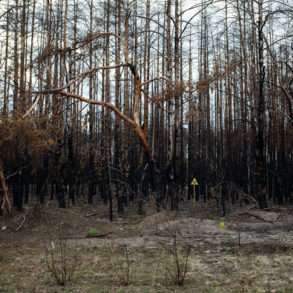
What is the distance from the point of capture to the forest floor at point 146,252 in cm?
497

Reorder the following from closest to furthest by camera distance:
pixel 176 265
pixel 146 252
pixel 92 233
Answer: pixel 176 265 < pixel 146 252 < pixel 92 233

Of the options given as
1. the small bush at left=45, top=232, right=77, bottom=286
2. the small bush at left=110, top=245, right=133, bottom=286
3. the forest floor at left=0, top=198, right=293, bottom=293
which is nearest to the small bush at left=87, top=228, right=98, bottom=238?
the forest floor at left=0, top=198, right=293, bottom=293

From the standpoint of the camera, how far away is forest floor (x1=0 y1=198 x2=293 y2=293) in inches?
196

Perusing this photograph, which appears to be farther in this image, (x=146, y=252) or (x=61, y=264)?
(x=146, y=252)

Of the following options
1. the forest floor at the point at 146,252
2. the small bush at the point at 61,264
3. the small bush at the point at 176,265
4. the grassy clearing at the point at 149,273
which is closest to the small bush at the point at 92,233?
the forest floor at the point at 146,252

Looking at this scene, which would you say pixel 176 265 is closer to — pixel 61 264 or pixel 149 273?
pixel 149 273

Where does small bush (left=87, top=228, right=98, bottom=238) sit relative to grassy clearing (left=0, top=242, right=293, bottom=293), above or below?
above

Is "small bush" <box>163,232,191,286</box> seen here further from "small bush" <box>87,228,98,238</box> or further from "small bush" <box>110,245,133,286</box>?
"small bush" <box>87,228,98,238</box>

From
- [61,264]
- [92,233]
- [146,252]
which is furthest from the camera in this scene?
[92,233]

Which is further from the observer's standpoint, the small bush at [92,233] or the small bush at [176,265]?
the small bush at [92,233]

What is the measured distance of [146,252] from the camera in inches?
276

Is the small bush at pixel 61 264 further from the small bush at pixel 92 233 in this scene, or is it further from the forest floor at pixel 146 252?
the small bush at pixel 92 233

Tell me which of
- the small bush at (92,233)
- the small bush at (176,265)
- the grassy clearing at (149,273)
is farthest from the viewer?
the small bush at (92,233)

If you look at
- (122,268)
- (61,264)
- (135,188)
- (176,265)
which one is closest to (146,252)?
(122,268)
